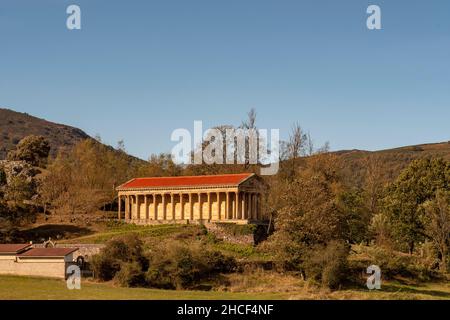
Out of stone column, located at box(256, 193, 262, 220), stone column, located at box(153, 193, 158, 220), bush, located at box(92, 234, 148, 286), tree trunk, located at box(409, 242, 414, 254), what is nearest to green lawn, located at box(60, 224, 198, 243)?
stone column, located at box(153, 193, 158, 220)

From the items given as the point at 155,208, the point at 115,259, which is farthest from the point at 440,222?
the point at 155,208

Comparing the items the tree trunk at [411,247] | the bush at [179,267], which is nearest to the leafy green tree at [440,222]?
the tree trunk at [411,247]

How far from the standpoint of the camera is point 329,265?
162ft

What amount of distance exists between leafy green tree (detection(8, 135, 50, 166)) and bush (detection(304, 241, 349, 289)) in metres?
74.9

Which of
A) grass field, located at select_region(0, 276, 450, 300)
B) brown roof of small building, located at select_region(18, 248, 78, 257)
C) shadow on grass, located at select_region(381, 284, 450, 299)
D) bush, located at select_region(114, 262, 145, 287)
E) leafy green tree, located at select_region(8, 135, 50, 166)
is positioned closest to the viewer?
grass field, located at select_region(0, 276, 450, 300)

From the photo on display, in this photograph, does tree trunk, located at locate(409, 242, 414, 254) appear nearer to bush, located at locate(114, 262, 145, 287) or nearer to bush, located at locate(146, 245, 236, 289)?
bush, located at locate(146, 245, 236, 289)

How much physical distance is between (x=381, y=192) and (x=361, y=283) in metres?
28.0

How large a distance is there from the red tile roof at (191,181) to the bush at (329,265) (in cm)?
2105

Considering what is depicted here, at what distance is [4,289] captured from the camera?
4247cm

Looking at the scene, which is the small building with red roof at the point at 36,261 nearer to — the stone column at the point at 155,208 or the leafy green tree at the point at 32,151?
the stone column at the point at 155,208

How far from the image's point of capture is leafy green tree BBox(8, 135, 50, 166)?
114312 millimetres

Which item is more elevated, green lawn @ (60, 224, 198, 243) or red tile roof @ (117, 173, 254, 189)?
red tile roof @ (117, 173, 254, 189)
